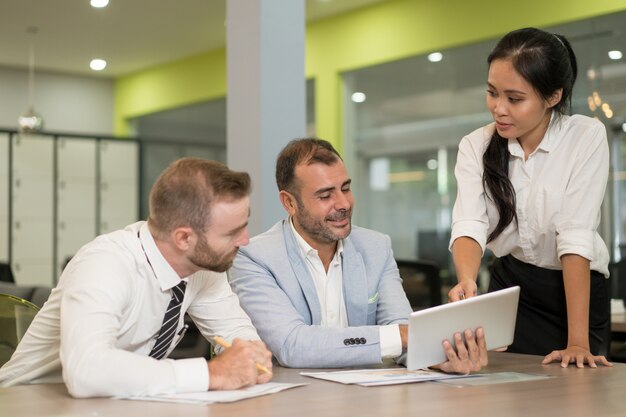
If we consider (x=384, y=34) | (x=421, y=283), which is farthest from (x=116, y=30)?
(x=421, y=283)

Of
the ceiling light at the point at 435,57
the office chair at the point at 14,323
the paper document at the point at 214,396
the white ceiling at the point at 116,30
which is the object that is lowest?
the paper document at the point at 214,396

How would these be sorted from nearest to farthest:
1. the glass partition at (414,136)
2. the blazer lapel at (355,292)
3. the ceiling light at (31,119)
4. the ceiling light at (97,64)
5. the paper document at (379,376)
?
the paper document at (379,376) < the blazer lapel at (355,292) < the glass partition at (414,136) < the ceiling light at (31,119) < the ceiling light at (97,64)

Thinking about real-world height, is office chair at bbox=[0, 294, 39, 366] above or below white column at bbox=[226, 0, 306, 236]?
below

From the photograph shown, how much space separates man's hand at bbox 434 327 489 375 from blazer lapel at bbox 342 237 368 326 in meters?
0.53

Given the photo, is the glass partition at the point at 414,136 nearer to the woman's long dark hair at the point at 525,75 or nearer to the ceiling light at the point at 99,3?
the ceiling light at the point at 99,3

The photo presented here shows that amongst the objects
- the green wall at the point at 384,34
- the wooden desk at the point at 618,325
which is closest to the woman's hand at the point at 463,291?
the wooden desk at the point at 618,325

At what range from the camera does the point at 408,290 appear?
16.4 feet

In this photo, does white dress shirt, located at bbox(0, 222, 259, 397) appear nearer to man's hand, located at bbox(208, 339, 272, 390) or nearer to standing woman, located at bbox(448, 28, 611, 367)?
man's hand, located at bbox(208, 339, 272, 390)

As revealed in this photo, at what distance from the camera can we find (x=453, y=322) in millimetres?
2045

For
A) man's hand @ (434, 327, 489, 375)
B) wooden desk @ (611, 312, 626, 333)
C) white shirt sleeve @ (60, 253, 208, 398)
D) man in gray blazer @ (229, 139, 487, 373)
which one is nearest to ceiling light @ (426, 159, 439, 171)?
wooden desk @ (611, 312, 626, 333)

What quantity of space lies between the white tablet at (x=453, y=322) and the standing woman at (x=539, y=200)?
0.15m

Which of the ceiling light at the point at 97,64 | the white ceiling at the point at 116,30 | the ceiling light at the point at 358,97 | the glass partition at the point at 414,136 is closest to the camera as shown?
the glass partition at the point at 414,136

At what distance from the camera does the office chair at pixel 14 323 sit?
2469mm

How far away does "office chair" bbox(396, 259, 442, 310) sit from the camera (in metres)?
4.95
